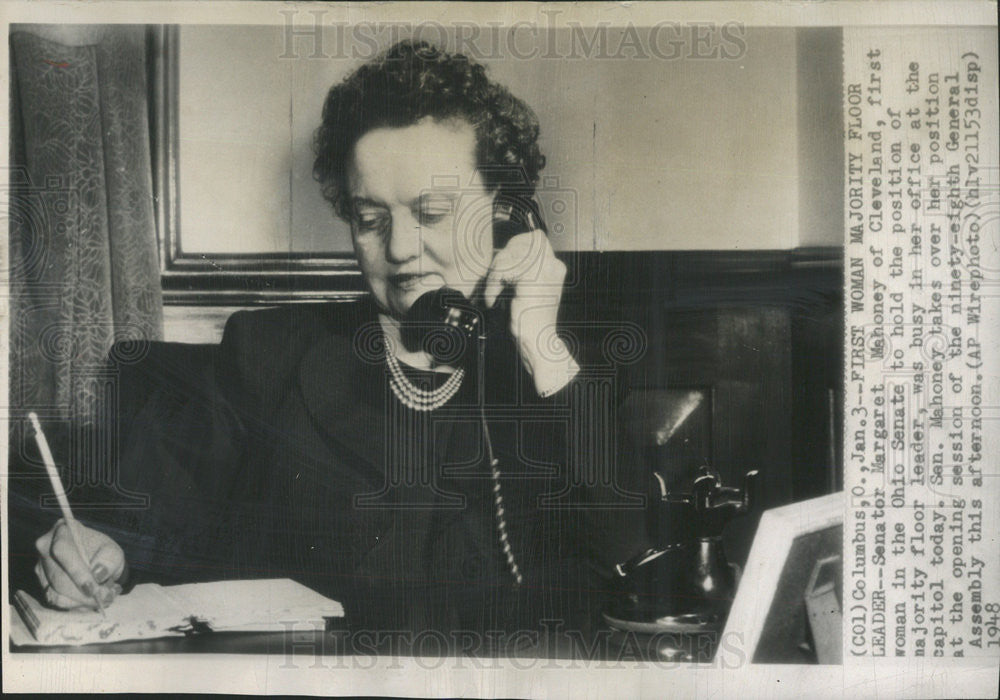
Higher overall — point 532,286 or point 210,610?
point 532,286

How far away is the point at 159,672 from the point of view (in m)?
0.97

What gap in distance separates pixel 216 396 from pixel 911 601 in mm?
871

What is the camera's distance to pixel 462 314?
3.13 feet

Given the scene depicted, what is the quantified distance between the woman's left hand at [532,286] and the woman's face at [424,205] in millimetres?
26

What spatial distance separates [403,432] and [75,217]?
477mm

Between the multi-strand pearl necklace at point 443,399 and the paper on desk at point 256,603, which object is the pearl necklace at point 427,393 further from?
the paper on desk at point 256,603

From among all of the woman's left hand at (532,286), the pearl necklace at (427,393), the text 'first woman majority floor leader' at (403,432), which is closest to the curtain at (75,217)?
the text 'first woman majority floor leader' at (403,432)

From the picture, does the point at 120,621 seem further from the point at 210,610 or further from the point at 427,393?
the point at 427,393

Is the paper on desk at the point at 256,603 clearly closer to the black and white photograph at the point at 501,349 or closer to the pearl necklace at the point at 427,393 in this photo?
the black and white photograph at the point at 501,349

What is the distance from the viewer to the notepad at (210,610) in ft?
3.15

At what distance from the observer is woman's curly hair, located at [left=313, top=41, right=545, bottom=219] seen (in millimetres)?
951

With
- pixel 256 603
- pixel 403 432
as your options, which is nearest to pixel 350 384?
pixel 403 432

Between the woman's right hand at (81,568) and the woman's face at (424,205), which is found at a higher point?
the woman's face at (424,205)

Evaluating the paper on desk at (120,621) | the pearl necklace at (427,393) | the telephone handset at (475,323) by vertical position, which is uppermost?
the telephone handset at (475,323)
